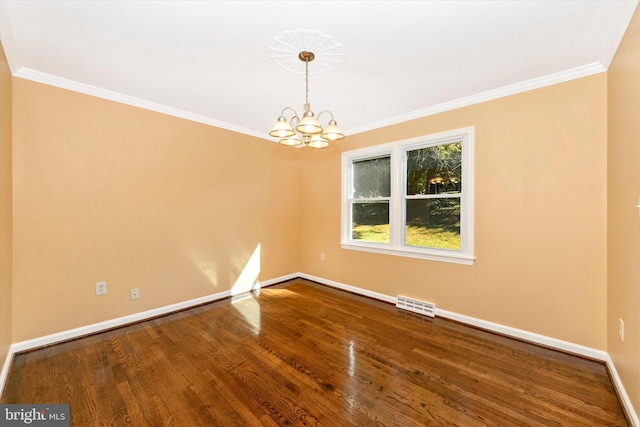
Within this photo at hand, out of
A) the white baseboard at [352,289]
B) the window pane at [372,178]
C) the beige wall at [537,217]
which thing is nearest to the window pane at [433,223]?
the beige wall at [537,217]

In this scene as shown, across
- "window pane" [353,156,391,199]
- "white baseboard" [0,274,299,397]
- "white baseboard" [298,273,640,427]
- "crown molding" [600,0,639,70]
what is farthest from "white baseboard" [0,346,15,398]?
"crown molding" [600,0,639,70]

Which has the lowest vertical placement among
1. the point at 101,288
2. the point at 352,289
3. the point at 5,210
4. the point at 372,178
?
the point at 352,289

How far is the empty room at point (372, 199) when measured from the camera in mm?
1691

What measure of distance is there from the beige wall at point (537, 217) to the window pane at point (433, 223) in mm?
249

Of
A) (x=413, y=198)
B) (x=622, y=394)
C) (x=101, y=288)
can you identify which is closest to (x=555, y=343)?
(x=622, y=394)

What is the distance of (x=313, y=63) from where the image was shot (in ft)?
7.24

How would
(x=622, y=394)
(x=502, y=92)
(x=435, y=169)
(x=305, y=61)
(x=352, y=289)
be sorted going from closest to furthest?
(x=622, y=394), (x=305, y=61), (x=502, y=92), (x=435, y=169), (x=352, y=289)

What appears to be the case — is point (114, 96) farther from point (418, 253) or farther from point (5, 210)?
point (418, 253)

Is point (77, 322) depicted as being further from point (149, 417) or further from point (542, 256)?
point (542, 256)

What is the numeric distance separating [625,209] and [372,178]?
8.19 ft

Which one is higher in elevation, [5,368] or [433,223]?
[433,223]

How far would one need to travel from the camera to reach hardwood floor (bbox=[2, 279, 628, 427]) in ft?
5.37

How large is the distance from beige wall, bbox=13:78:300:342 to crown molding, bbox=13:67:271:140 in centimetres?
6

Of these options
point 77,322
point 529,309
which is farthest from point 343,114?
point 77,322
